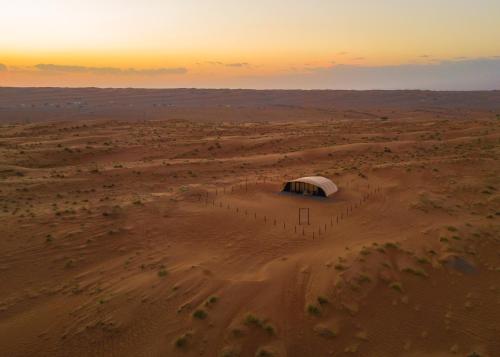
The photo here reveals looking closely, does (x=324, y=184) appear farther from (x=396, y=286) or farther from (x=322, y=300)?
(x=322, y=300)

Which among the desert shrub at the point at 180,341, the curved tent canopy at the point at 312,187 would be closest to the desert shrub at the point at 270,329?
the desert shrub at the point at 180,341

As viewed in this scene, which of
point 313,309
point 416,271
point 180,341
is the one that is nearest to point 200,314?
point 180,341

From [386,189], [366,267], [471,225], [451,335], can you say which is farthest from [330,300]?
[386,189]

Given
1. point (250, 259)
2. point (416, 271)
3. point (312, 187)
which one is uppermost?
point (312, 187)

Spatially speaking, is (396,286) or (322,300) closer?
(322,300)

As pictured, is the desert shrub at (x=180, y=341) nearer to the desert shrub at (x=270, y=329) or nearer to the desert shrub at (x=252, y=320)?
the desert shrub at (x=252, y=320)

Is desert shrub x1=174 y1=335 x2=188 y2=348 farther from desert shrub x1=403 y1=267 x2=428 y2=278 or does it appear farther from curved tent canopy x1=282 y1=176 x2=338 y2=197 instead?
curved tent canopy x1=282 y1=176 x2=338 y2=197
